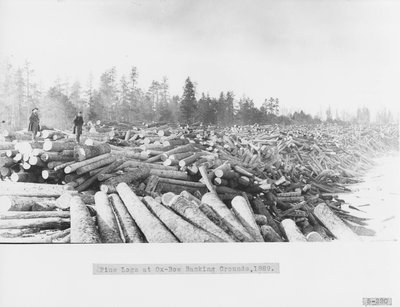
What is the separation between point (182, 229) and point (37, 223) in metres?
1.13

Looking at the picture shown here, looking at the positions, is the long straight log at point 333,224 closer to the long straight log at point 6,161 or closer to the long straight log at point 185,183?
the long straight log at point 185,183

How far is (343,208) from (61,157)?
2431mm

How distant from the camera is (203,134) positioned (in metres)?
3.80

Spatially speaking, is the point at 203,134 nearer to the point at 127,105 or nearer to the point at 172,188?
the point at 172,188

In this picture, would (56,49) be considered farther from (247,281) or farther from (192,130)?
(247,281)

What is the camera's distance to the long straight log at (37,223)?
3.44 meters

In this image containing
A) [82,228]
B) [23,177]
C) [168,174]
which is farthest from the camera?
[168,174]

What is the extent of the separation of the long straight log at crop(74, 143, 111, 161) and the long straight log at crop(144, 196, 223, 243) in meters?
0.69

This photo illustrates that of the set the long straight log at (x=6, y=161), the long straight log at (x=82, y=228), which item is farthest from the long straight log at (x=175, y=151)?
the long straight log at (x=6, y=161)

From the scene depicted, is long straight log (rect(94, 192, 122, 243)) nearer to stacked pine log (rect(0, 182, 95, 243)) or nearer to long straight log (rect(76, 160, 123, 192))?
stacked pine log (rect(0, 182, 95, 243))

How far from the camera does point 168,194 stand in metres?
3.65

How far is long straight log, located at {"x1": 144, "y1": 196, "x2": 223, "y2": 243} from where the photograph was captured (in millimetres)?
3445

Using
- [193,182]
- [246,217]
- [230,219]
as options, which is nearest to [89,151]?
[193,182]

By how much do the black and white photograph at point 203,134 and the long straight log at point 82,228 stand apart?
1cm
